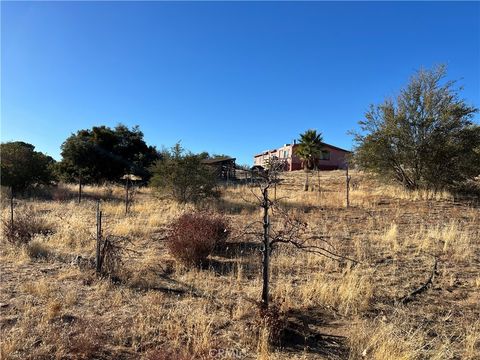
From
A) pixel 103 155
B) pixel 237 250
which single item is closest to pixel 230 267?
pixel 237 250

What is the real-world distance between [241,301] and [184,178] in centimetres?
1134

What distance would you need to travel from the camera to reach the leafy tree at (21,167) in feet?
58.3

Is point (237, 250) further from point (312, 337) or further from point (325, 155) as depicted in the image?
point (325, 155)

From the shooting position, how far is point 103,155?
25625 millimetres

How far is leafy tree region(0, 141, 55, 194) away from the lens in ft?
58.3

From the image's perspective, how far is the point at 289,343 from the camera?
3719 mm

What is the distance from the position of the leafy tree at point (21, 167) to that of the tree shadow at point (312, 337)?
58.3ft

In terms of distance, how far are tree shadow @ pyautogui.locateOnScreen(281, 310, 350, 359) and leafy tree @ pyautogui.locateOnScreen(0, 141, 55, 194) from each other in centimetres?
1778

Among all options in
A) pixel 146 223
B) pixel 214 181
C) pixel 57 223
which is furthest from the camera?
pixel 214 181

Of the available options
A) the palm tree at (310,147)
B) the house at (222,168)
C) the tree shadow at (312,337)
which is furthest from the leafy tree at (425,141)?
the palm tree at (310,147)

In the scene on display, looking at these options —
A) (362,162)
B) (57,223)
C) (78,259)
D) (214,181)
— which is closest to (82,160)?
(214,181)

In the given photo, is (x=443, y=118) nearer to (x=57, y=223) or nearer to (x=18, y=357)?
(x=57, y=223)

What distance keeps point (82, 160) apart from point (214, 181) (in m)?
12.7

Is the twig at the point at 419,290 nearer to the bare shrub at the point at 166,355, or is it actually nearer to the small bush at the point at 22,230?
the bare shrub at the point at 166,355
